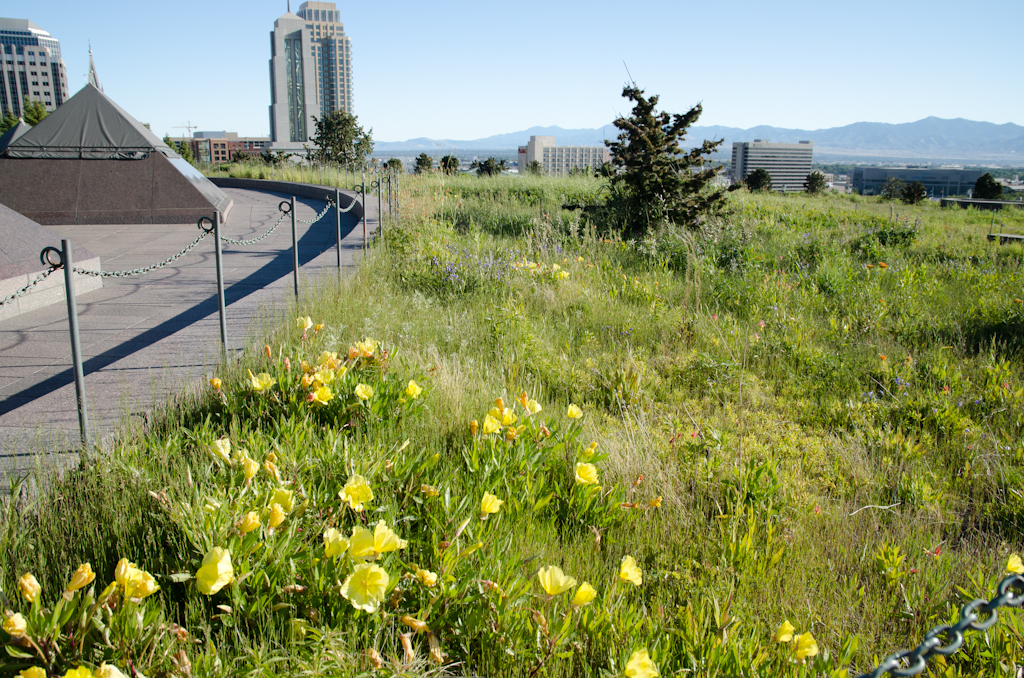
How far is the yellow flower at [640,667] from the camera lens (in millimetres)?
1620

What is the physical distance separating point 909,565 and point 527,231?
8.44 meters

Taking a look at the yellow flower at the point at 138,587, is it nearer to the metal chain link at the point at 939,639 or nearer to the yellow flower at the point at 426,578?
the yellow flower at the point at 426,578

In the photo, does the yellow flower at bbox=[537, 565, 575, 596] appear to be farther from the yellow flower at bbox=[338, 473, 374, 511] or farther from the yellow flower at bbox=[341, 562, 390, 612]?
the yellow flower at bbox=[338, 473, 374, 511]

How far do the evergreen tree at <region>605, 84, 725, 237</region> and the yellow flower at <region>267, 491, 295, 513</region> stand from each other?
8.19m

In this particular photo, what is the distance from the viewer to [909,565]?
2713 mm

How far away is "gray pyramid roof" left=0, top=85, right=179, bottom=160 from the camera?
12531mm

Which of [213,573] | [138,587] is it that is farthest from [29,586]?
[213,573]

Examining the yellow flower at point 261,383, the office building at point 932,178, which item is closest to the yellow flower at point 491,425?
the yellow flower at point 261,383

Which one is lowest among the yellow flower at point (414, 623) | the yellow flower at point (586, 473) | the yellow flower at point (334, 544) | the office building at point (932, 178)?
the yellow flower at point (414, 623)

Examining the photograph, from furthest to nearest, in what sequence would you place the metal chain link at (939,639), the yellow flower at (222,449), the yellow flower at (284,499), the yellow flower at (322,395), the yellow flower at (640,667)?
the yellow flower at (322,395)
the yellow flower at (222,449)
the yellow flower at (284,499)
the yellow flower at (640,667)
the metal chain link at (939,639)

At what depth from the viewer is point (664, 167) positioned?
939 cm

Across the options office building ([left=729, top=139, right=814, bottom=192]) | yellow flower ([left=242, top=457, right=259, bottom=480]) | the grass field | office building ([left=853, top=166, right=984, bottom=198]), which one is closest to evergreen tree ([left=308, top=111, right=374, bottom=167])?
the grass field

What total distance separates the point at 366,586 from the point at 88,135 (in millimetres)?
14303

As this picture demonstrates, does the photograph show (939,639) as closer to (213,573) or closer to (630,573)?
(630,573)
